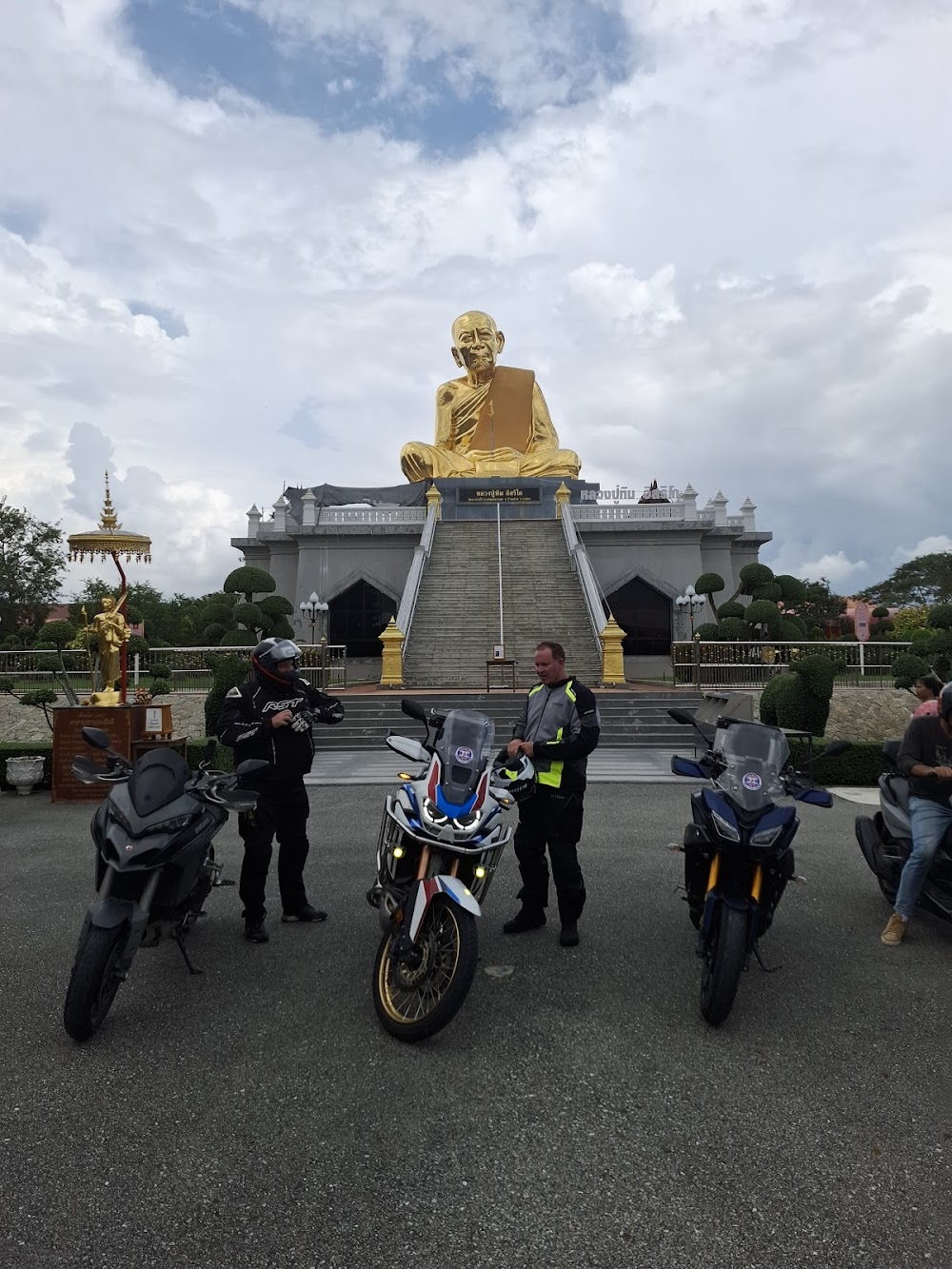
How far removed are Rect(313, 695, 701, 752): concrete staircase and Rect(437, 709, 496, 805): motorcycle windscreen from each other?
8.50 meters

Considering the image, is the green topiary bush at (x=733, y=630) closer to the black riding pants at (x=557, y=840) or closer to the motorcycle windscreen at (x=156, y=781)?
the black riding pants at (x=557, y=840)

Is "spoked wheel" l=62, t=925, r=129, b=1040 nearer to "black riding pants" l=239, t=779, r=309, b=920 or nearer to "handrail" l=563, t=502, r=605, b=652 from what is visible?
"black riding pants" l=239, t=779, r=309, b=920

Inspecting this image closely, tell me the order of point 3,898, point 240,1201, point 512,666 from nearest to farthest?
point 240,1201 → point 3,898 → point 512,666

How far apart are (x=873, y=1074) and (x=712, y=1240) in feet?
4.23

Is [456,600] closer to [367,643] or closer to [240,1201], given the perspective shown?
[367,643]

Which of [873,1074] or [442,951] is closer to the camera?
[873,1074]

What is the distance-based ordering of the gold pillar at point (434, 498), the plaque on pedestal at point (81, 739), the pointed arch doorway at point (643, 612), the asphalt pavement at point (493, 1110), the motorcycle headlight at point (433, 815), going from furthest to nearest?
the pointed arch doorway at point (643, 612) < the gold pillar at point (434, 498) < the plaque on pedestal at point (81, 739) < the motorcycle headlight at point (433, 815) < the asphalt pavement at point (493, 1110)

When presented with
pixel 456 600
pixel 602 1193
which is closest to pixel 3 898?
pixel 602 1193

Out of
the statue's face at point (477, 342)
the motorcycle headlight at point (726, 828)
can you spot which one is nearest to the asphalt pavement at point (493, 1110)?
the motorcycle headlight at point (726, 828)

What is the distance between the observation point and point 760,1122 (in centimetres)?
277

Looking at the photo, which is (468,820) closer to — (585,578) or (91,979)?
(91,979)

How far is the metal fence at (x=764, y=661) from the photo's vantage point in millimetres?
16062

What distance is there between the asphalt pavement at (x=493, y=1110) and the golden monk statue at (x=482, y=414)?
28.4m

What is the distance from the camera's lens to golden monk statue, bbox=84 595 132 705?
428 inches
